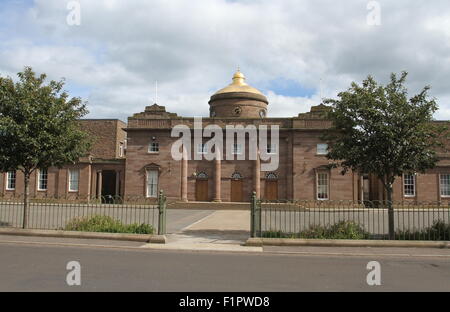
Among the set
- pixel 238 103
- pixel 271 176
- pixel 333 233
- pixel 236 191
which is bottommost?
pixel 333 233

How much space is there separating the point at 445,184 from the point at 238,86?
76.2 ft

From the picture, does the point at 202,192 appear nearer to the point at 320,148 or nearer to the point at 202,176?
the point at 202,176

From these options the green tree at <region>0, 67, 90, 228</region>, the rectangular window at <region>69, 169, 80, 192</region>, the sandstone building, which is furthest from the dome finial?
the green tree at <region>0, 67, 90, 228</region>

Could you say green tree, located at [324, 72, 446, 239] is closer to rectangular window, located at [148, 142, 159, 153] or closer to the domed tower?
rectangular window, located at [148, 142, 159, 153]

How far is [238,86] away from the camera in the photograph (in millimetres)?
45156

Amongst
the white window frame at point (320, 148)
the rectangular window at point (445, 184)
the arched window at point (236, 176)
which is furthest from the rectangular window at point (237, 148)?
the rectangular window at point (445, 184)

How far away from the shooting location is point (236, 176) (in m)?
36.2

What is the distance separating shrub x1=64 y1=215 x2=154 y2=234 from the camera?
46.4 ft

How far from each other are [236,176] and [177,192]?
5.60 meters

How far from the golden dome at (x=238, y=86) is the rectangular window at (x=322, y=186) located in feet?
45.4

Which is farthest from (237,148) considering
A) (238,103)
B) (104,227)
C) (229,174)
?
(104,227)
